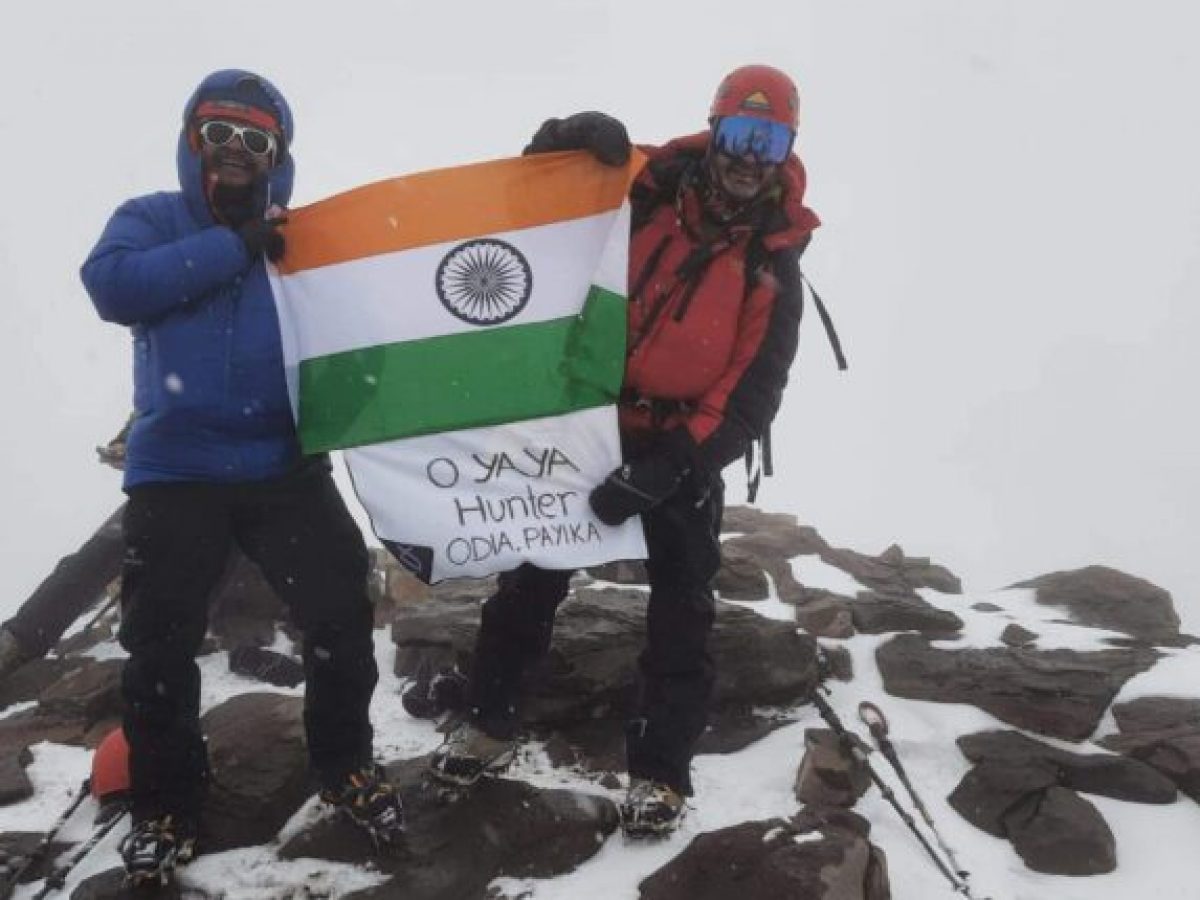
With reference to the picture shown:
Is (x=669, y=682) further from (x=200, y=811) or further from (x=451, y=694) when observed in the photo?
(x=200, y=811)

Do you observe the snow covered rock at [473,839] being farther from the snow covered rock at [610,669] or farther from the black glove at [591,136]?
the black glove at [591,136]

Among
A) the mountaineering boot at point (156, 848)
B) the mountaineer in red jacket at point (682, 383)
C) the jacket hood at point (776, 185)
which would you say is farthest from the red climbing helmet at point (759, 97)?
the mountaineering boot at point (156, 848)

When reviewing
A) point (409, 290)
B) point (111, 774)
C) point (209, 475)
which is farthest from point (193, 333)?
point (111, 774)

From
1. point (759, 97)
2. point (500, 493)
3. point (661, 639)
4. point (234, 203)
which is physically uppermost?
point (759, 97)

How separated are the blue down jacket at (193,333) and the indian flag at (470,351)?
199 mm

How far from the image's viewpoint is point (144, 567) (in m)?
4.21

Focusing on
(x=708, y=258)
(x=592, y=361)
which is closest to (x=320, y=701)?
(x=592, y=361)

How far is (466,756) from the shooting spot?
5.14m

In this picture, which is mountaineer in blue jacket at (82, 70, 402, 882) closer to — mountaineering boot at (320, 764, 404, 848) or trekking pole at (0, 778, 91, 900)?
mountaineering boot at (320, 764, 404, 848)

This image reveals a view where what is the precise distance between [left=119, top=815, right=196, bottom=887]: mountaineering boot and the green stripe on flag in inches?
85.6

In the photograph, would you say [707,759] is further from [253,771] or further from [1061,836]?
[253,771]

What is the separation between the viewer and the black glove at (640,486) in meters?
4.75

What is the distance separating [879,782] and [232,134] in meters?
5.21

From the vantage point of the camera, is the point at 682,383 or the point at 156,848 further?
the point at 682,383
